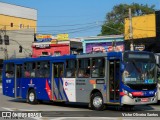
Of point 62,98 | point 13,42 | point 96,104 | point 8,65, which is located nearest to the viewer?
point 96,104

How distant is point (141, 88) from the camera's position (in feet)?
55.8

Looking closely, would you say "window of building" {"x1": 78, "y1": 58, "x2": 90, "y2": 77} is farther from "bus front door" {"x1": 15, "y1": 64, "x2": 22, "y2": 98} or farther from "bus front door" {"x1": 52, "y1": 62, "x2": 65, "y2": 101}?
"bus front door" {"x1": 15, "y1": 64, "x2": 22, "y2": 98}

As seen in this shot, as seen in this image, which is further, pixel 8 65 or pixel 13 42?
pixel 13 42

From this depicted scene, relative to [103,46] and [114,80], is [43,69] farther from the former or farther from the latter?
[103,46]

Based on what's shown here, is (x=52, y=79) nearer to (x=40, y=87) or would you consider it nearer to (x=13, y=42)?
(x=40, y=87)

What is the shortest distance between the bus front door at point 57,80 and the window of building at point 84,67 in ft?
5.11

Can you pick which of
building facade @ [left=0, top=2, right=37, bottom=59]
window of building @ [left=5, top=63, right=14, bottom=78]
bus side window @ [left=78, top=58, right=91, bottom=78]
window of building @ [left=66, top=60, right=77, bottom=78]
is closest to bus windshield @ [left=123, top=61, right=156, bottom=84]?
bus side window @ [left=78, top=58, right=91, bottom=78]

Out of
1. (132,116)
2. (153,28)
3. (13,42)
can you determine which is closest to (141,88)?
(132,116)

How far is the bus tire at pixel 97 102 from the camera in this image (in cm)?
1776

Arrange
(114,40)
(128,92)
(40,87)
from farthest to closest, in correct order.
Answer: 1. (114,40)
2. (40,87)
3. (128,92)

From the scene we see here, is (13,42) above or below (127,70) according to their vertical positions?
above

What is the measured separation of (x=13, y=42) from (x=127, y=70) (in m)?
49.3

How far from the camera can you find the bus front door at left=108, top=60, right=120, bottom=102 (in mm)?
17156

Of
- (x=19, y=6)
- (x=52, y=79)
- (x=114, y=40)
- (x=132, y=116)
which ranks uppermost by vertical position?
(x=19, y=6)
